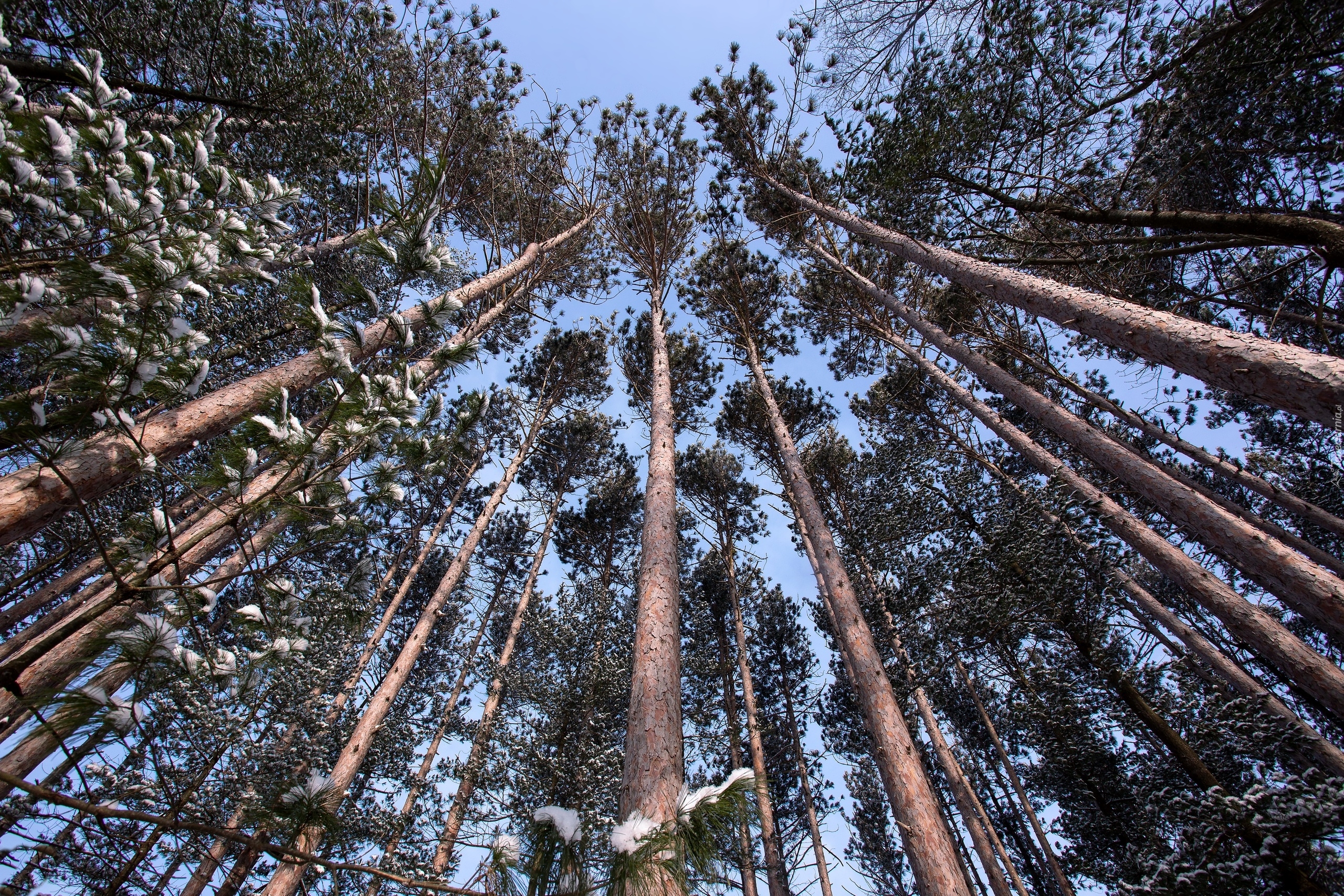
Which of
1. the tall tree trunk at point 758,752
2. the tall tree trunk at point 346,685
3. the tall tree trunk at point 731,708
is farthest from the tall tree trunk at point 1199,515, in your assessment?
the tall tree trunk at point 346,685

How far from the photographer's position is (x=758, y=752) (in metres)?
9.93

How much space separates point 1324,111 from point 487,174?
11.6 m

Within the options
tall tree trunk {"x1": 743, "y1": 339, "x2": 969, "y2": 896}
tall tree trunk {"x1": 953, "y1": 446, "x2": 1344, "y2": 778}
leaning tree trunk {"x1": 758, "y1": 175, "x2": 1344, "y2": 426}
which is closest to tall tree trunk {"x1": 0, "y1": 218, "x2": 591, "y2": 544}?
leaning tree trunk {"x1": 758, "y1": 175, "x2": 1344, "y2": 426}

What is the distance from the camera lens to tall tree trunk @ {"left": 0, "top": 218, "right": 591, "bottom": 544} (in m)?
1.95

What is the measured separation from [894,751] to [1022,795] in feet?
30.7

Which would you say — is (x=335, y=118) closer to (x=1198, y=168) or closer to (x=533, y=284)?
(x=533, y=284)

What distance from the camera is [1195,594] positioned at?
5301mm

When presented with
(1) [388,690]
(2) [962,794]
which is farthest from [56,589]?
(2) [962,794]

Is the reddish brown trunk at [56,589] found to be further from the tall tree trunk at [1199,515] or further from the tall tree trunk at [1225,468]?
the tall tree trunk at [1225,468]

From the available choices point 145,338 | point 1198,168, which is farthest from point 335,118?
point 1198,168

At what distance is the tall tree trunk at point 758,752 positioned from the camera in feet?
28.2

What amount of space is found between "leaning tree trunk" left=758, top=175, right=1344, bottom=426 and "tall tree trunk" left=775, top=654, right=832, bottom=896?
31.8ft

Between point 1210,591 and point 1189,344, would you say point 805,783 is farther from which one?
point 1189,344

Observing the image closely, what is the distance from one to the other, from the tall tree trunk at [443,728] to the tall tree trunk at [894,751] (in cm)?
618
